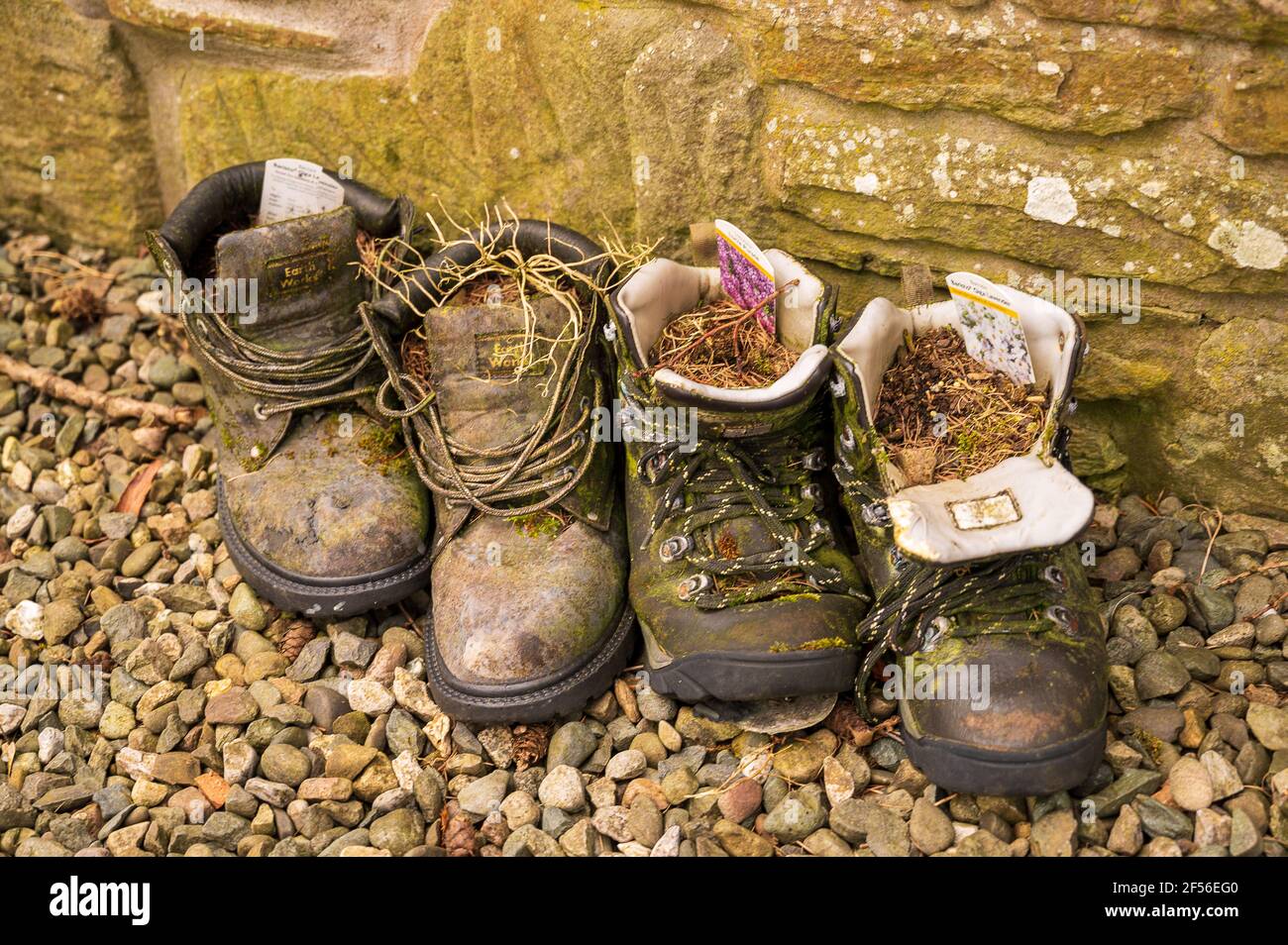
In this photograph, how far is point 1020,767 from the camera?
1.97m

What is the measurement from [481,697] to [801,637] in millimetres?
600

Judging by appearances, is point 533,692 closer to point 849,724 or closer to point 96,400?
point 849,724

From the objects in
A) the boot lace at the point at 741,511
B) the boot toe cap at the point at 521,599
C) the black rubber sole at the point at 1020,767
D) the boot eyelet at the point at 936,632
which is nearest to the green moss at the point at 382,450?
the boot toe cap at the point at 521,599

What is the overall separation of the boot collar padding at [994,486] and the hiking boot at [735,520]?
104 millimetres

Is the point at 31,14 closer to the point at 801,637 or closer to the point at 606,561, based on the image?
the point at 606,561

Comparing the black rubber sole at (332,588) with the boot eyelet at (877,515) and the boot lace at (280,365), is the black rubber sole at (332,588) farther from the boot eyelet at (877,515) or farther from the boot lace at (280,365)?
the boot eyelet at (877,515)

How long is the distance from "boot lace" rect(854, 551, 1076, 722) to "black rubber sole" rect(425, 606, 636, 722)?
0.53 metres

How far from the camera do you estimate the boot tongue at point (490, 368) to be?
2484 mm

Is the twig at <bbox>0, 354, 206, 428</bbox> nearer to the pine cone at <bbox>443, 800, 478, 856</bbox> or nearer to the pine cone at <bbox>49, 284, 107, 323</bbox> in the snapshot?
the pine cone at <bbox>49, 284, 107, 323</bbox>

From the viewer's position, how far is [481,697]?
2.24 m

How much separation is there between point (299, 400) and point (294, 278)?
26 cm

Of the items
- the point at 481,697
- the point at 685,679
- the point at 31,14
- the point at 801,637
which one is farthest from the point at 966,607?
the point at 31,14
